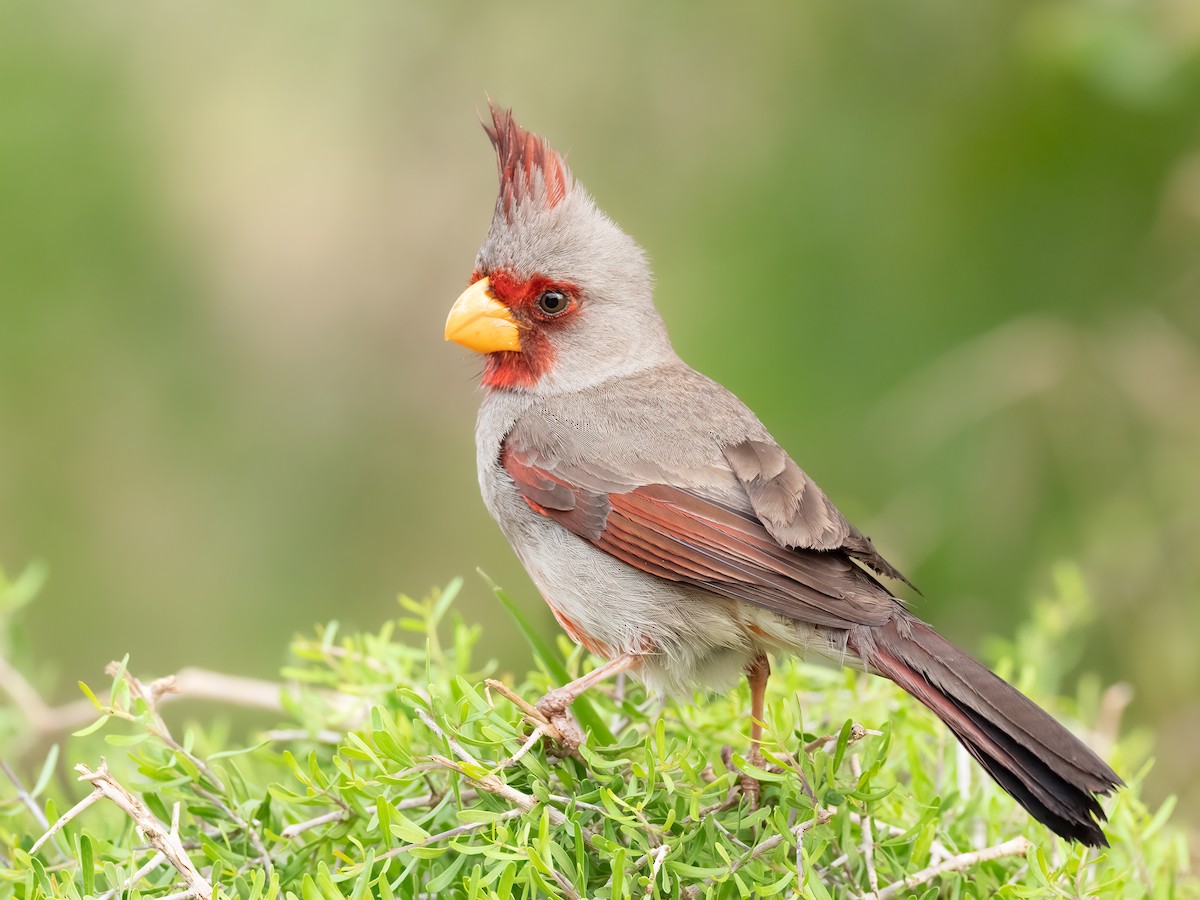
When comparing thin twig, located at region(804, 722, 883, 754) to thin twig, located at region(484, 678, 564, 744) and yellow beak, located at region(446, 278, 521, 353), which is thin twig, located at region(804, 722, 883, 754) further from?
yellow beak, located at region(446, 278, 521, 353)

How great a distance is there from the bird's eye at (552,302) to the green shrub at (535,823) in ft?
3.82

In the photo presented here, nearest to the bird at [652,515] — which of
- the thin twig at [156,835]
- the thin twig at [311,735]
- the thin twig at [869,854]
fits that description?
the thin twig at [869,854]

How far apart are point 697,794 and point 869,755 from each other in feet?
1.02

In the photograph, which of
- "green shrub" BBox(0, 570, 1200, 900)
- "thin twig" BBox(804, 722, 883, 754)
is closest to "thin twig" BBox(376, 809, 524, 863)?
"green shrub" BBox(0, 570, 1200, 900)

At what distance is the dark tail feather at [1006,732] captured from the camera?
6.98ft

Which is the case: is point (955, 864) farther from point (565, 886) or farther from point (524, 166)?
point (524, 166)

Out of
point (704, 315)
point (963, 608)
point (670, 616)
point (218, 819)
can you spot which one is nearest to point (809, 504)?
point (670, 616)

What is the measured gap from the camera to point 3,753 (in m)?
2.71

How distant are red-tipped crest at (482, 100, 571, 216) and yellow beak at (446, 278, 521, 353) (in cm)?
24

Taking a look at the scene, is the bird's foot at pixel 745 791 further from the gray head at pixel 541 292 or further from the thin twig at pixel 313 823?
the gray head at pixel 541 292

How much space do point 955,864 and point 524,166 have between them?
2.05 metres

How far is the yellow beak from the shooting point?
3.40 meters

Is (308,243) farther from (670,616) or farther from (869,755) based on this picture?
(869,755)

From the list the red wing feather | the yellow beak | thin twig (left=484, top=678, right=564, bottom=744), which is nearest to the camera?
thin twig (left=484, top=678, right=564, bottom=744)
